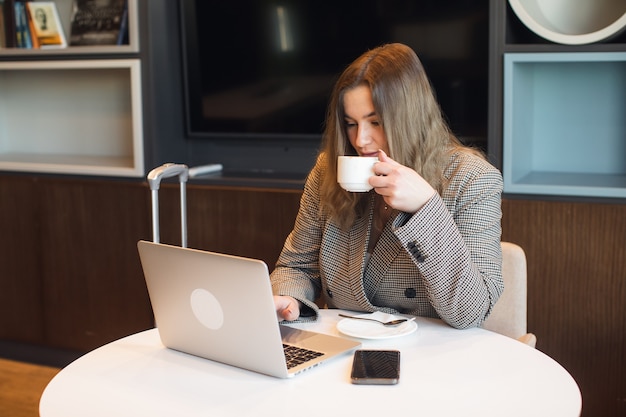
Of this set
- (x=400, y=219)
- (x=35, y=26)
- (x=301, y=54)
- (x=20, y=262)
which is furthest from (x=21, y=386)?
(x=400, y=219)

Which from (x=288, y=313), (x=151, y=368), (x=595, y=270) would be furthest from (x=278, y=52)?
(x=151, y=368)

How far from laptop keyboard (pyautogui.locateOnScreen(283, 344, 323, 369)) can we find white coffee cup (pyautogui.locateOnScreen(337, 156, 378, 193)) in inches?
12.5

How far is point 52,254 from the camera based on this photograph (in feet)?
11.0

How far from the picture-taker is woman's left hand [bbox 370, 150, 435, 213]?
1555 millimetres

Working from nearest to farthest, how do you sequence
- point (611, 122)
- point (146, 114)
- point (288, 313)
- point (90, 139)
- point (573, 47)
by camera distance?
1. point (288, 313)
2. point (573, 47)
3. point (611, 122)
4. point (146, 114)
5. point (90, 139)

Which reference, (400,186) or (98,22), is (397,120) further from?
(98,22)

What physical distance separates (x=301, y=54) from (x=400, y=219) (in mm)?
1606

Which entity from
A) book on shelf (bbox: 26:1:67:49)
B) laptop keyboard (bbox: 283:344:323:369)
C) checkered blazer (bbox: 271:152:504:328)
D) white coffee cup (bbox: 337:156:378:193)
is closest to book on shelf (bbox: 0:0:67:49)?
book on shelf (bbox: 26:1:67:49)

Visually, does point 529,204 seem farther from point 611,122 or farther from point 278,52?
point 278,52

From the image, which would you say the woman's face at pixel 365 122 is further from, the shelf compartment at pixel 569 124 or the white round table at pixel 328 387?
the shelf compartment at pixel 569 124

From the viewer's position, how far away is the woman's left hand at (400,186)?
155 centimetres

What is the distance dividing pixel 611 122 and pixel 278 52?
1208 millimetres

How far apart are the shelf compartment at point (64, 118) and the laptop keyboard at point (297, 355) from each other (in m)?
1.93

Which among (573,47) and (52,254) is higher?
(573,47)
